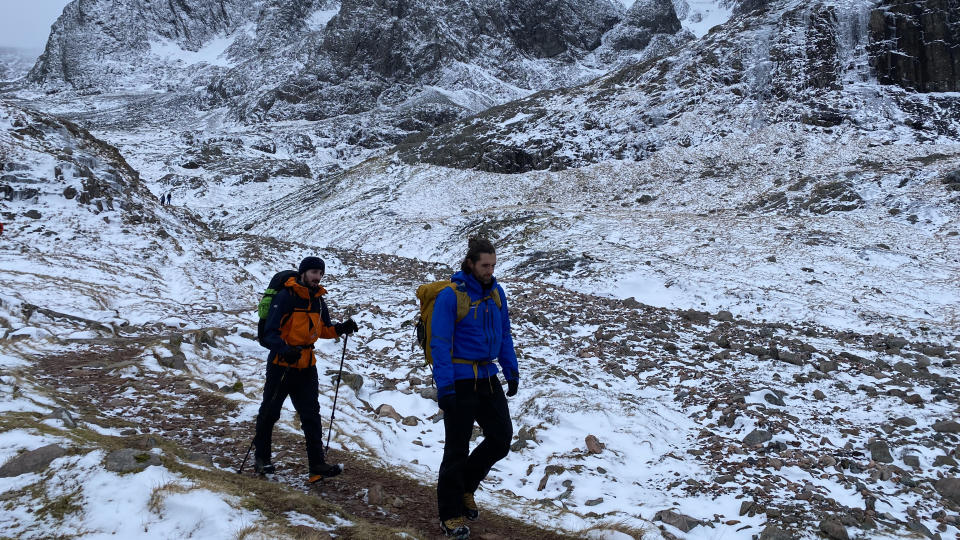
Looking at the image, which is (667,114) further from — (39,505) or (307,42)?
(307,42)

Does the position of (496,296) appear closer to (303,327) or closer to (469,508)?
(469,508)

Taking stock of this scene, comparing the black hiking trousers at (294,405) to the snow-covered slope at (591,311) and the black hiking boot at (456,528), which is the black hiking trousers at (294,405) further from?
the black hiking boot at (456,528)

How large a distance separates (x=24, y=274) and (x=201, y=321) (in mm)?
5106

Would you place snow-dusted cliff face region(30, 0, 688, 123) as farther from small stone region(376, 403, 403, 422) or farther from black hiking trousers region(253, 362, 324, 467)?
black hiking trousers region(253, 362, 324, 467)

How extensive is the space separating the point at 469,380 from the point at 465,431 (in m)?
0.42

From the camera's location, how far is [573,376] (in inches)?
388

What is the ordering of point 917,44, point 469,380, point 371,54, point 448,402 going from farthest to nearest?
point 371,54 → point 917,44 → point 469,380 → point 448,402

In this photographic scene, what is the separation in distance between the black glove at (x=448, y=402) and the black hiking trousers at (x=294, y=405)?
176 cm

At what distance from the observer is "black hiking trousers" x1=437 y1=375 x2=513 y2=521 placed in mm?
4383

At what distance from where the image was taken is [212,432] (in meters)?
6.71

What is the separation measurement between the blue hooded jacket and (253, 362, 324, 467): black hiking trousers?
1894 millimetres

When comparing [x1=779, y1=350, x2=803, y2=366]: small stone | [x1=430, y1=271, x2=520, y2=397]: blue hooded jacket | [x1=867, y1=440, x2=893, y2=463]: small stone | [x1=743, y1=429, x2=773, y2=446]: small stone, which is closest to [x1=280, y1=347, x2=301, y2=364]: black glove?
[x1=430, y1=271, x2=520, y2=397]: blue hooded jacket

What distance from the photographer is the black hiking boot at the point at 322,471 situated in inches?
213

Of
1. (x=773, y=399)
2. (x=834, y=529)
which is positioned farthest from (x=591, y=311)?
(x=834, y=529)
